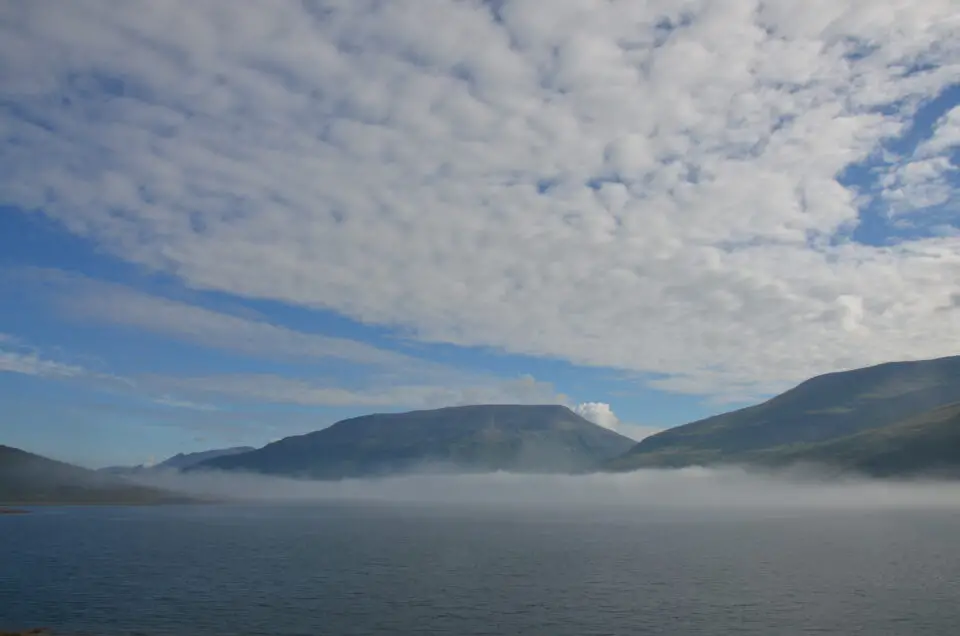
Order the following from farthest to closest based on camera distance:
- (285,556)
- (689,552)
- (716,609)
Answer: (689,552)
(285,556)
(716,609)

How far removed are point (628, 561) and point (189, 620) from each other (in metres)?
96.9

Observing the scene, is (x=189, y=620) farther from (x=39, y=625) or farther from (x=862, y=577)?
(x=862, y=577)

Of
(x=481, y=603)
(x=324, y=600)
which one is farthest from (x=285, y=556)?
(x=481, y=603)

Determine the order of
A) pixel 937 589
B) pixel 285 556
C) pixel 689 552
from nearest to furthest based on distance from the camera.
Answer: pixel 937 589, pixel 285 556, pixel 689 552

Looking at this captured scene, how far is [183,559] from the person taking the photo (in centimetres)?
16150

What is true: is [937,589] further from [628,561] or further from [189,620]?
[189,620]

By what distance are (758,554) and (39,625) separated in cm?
14890

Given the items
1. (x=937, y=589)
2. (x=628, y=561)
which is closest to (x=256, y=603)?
(x=628, y=561)

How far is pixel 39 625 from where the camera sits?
276ft

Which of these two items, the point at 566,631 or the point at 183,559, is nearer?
the point at 566,631

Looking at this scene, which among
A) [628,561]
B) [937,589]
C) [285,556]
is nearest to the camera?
[937,589]

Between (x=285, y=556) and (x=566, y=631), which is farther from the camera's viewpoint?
(x=285, y=556)

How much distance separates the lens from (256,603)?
101500mm

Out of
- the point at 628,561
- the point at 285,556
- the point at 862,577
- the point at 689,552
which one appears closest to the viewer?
the point at 862,577
